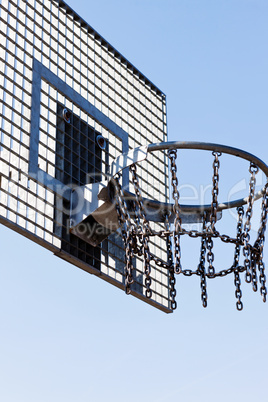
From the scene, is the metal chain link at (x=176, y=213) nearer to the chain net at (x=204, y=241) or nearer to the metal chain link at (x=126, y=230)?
the chain net at (x=204, y=241)

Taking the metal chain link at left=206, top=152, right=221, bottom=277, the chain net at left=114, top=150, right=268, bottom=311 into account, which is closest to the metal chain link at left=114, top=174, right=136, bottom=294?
the chain net at left=114, top=150, right=268, bottom=311

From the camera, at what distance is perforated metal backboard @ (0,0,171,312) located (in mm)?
7863

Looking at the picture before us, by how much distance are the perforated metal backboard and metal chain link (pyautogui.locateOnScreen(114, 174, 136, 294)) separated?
638 mm

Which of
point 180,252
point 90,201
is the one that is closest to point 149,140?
point 90,201

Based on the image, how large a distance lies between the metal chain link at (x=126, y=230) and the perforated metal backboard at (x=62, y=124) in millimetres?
638

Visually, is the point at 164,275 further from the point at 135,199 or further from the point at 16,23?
the point at 16,23

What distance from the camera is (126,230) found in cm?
773

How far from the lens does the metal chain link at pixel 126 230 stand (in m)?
7.60

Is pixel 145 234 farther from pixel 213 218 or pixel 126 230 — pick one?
pixel 213 218

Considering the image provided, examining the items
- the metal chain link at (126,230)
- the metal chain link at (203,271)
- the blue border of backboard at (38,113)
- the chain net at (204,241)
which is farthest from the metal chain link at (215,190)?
the blue border of backboard at (38,113)

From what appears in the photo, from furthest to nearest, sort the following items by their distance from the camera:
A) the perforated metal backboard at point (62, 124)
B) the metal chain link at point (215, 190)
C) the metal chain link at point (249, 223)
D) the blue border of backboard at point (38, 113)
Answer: the blue border of backboard at point (38, 113)
the perforated metal backboard at point (62, 124)
the metal chain link at point (249, 223)
the metal chain link at point (215, 190)

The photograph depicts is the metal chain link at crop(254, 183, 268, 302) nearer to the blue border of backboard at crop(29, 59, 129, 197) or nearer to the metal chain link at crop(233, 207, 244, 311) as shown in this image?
the metal chain link at crop(233, 207, 244, 311)

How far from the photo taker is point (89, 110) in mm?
9227

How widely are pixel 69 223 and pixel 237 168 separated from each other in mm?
1942
